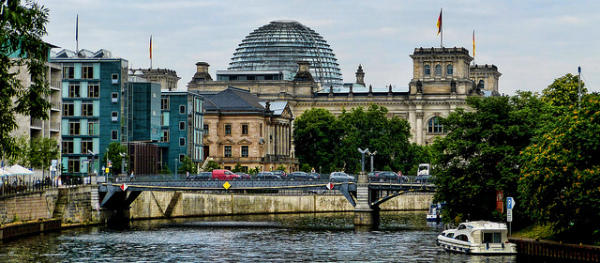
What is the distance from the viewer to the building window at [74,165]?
130875 millimetres

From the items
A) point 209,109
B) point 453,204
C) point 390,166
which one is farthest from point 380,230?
point 209,109

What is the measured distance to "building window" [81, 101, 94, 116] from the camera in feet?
430

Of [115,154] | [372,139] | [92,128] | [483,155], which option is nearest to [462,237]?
[483,155]

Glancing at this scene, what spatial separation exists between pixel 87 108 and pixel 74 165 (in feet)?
22.2

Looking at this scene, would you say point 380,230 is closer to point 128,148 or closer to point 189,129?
point 128,148

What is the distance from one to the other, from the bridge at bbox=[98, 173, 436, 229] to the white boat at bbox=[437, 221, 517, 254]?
29.6 m

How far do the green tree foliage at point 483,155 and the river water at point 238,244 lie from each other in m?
4.24

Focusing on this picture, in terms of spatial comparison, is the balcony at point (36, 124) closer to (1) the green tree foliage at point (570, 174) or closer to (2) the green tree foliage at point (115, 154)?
(2) the green tree foliage at point (115, 154)

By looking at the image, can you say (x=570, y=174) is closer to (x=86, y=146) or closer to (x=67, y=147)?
(x=86, y=146)

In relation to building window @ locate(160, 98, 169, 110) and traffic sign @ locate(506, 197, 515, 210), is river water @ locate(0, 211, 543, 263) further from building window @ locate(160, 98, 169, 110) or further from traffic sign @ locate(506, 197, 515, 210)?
building window @ locate(160, 98, 169, 110)

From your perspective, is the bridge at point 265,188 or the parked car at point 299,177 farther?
the parked car at point 299,177

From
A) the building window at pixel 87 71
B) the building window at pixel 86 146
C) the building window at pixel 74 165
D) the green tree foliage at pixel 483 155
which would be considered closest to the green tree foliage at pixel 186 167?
the building window at pixel 86 146

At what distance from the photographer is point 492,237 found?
75.3 m

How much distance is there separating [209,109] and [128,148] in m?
48.6
